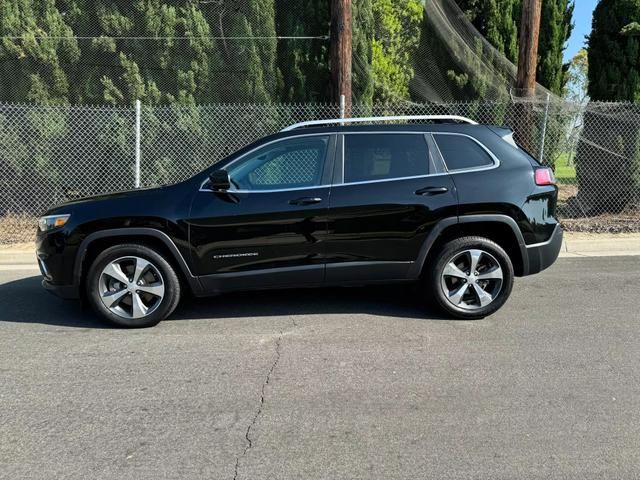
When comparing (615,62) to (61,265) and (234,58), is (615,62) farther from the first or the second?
(61,265)

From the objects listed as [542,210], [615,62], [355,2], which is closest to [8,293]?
[542,210]

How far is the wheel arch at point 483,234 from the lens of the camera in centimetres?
494

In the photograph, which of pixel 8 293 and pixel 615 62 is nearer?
pixel 8 293

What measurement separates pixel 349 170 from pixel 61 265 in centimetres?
266

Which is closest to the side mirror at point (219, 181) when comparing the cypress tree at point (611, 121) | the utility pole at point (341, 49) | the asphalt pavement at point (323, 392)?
the asphalt pavement at point (323, 392)

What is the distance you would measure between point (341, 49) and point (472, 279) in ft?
17.8

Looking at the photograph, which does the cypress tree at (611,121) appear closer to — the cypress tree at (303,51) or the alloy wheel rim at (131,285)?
the cypress tree at (303,51)

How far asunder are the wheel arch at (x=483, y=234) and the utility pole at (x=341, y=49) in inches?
177

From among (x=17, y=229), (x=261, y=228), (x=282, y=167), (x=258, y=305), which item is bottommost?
(x=17, y=229)

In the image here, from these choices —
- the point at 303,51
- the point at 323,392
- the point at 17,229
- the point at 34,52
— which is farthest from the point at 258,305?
the point at 34,52

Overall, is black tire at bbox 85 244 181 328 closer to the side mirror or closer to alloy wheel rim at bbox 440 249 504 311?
the side mirror

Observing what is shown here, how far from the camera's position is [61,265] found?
191 inches

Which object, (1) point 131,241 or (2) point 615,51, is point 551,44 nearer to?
(2) point 615,51

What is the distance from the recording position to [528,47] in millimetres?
9773
